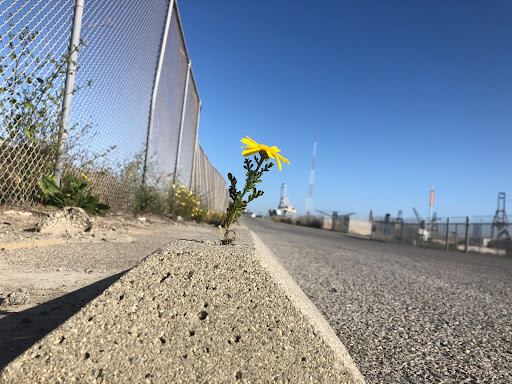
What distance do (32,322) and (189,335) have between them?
0.91 meters

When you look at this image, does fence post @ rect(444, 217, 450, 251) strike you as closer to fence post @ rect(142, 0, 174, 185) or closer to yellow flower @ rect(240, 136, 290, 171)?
fence post @ rect(142, 0, 174, 185)

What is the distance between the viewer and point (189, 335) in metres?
1.14

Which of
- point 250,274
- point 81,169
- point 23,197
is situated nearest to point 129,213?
point 81,169

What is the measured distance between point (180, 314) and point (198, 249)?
0.94 feet

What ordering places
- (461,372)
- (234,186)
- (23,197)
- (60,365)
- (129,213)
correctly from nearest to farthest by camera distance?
1. (60,365)
2. (461,372)
3. (234,186)
4. (23,197)
5. (129,213)

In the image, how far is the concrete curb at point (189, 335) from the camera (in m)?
1.04

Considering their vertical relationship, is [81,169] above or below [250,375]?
above

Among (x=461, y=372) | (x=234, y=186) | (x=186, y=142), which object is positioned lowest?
Result: (x=461, y=372)

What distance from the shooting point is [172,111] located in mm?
8680

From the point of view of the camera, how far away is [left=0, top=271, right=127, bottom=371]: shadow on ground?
133 centimetres

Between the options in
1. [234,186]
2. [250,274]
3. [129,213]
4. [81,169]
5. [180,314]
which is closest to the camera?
[180,314]

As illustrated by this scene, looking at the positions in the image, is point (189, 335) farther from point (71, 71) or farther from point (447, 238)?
point (447, 238)

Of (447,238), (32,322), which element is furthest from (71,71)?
(447,238)

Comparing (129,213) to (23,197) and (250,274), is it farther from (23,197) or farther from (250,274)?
(250,274)
